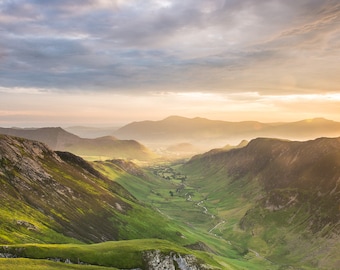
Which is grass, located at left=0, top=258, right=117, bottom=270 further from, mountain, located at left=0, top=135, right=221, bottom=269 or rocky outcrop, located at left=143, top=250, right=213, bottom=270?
rocky outcrop, located at left=143, top=250, right=213, bottom=270

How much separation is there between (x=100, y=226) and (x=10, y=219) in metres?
67.3

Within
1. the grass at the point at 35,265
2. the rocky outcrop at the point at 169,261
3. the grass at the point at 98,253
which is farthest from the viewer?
Answer: the rocky outcrop at the point at 169,261

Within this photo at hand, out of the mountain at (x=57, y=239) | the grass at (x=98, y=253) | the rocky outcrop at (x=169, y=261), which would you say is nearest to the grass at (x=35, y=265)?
the mountain at (x=57, y=239)

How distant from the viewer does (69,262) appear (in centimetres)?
9244

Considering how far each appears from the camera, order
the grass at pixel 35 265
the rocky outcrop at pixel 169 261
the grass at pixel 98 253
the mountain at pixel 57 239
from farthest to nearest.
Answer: the rocky outcrop at pixel 169 261, the mountain at pixel 57 239, the grass at pixel 98 253, the grass at pixel 35 265

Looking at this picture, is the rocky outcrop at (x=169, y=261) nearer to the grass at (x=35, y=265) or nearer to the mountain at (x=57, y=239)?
the mountain at (x=57, y=239)

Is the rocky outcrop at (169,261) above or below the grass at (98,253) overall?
below

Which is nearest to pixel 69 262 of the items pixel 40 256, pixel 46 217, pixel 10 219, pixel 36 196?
pixel 40 256

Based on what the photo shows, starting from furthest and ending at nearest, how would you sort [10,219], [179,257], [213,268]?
[10,219] < [213,268] < [179,257]

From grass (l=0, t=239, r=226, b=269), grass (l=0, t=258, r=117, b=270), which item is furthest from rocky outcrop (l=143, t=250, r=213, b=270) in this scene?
grass (l=0, t=258, r=117, b=270)

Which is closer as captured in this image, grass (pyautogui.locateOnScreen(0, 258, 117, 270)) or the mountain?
grass (pyautogui.locateOnScreen(0, 258, 117, 270))

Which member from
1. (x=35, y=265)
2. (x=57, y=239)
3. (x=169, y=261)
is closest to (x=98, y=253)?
(x=169, y=261)

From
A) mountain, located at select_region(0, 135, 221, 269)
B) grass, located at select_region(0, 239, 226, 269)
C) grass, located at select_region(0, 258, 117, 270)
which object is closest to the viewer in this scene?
grass, located at select_region(0, 258, 117, 270)

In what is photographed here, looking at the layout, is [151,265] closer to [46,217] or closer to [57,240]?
[57,240]
